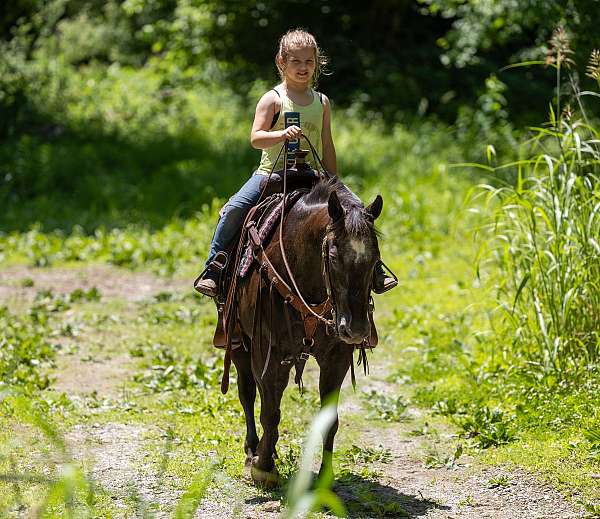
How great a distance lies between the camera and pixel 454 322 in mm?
9578

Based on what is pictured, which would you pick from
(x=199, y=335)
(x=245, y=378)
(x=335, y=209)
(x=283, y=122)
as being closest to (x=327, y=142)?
(x=283, y=122)

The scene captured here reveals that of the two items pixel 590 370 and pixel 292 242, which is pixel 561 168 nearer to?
pixel 590 370

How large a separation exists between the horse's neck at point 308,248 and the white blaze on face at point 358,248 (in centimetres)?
35

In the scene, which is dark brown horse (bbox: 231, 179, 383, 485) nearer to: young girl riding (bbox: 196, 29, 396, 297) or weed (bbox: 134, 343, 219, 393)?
young girl riding (bbox: 196, 29, 396, 297)

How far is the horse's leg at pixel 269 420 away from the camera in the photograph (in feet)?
18.1

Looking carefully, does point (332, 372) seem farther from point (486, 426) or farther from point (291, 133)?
point (486, 426)

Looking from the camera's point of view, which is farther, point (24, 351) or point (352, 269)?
point (24, 351)

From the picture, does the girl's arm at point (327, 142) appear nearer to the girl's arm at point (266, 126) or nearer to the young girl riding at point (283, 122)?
the young girl riding at point (283, 122)

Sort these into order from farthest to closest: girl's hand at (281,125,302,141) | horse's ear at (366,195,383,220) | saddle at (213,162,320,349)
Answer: saddle at (213,162,320,349)
girl's hand at (281,125,302,141)
horse's ear at (366,195,383,220)

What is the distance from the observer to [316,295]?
Result: 5.28 metres

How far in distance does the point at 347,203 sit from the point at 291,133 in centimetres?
62

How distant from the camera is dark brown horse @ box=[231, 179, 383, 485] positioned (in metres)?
4.80

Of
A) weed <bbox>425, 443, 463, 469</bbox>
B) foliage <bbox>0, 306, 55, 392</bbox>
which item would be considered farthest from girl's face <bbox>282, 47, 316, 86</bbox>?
foliage <bbox>0, 306, 55, 392</bbox>

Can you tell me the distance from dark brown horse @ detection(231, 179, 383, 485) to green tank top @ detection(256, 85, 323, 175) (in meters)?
0.53
